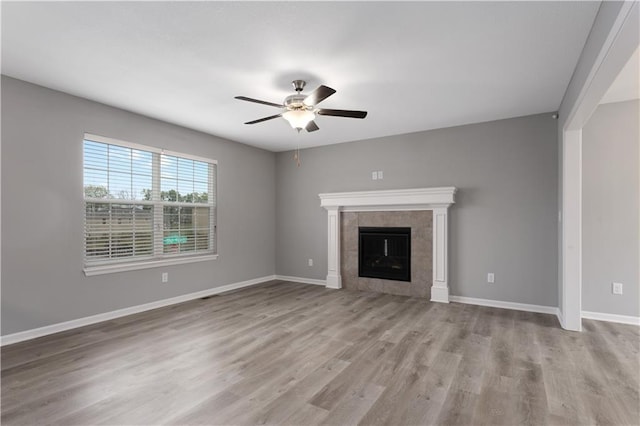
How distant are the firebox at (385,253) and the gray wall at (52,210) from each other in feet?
9.47

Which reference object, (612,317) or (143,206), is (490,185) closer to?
(612,317)

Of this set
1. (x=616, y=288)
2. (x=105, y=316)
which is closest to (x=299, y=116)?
(x=105, y=316)

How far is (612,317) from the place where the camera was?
12.6 feet

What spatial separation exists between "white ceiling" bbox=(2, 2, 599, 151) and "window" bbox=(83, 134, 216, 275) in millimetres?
672

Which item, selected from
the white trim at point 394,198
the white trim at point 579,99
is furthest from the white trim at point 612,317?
the white trim at point 394,198

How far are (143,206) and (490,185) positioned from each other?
4743mm

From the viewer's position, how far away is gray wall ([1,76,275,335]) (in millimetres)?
3148

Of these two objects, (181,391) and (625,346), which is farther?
(625,346)

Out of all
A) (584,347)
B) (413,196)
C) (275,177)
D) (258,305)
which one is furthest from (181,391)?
(275,177)

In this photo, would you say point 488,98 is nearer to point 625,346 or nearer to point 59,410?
point 625,346

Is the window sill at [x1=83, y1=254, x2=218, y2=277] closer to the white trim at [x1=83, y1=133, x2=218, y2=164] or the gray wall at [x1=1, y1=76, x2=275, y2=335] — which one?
the gray wall at [x1=1, y1=76, x2=275, y2=335]

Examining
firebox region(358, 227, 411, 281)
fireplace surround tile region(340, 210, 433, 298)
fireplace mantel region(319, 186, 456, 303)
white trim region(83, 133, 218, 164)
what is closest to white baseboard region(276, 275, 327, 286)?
fireplace mantel region(319, 186, 456, 303)

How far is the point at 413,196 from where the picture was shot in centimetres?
494

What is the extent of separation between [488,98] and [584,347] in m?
2.69
